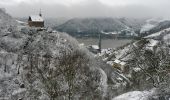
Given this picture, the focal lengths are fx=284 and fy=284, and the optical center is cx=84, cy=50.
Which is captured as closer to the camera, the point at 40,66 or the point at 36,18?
the point at 40,66

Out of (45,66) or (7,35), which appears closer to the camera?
(45,66)

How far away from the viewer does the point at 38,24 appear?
111 metres

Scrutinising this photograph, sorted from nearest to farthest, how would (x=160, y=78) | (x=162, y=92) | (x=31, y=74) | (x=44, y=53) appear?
(x=162, y=92), (x=160, y=78), (x=31, y=74), (x=44, y=53)

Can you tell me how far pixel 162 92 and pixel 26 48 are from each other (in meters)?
64.3

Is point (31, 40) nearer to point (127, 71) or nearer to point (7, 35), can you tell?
point (7, 35)

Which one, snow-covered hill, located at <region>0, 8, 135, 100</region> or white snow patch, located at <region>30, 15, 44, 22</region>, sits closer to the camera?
snow-covered hill, located at <region>0, 8, 135, 100</region>

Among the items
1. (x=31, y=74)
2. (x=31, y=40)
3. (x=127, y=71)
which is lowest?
(x=127, y=71)

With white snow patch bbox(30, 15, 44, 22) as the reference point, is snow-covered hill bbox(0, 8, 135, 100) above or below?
below

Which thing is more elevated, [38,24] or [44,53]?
[38,24]

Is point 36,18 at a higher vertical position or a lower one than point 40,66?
higher

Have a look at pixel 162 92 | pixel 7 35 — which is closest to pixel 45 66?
pixel 7 35

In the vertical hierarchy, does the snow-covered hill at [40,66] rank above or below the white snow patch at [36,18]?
below

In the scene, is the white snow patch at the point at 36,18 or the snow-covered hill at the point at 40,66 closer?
the snow-covered hill at the point at 40,66

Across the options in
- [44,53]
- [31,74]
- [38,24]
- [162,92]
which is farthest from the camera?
[38,24]
